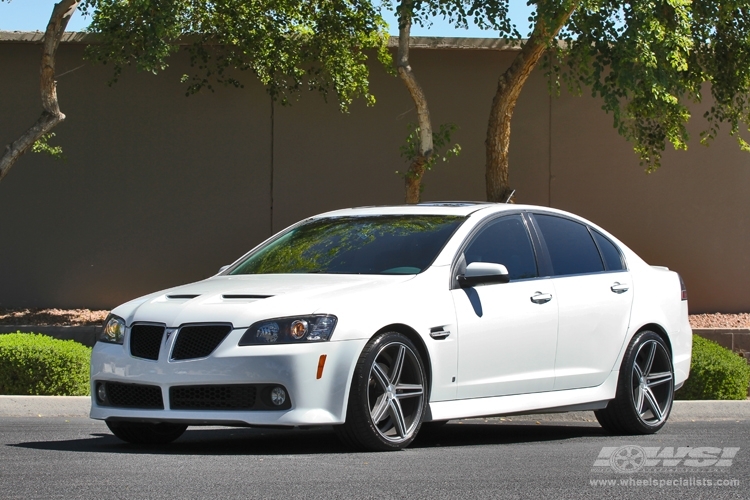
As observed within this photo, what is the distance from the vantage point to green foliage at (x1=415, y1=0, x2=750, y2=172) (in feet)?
39.8

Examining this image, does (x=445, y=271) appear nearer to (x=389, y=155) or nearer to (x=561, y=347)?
(x=561, y=347)

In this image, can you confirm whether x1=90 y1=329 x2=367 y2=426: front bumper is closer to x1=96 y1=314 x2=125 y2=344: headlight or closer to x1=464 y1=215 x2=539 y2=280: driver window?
x1=96 y1=314 x2=125 y2=344: headlight

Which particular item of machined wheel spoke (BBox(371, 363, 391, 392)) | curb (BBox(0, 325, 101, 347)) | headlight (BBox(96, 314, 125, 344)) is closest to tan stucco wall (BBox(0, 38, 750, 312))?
curb (BBox(0, 325, 101, 347))

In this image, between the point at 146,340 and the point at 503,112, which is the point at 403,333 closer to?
the point at 146,340

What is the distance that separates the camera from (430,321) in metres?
7.15

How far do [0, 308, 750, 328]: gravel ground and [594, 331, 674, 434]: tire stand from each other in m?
7.10

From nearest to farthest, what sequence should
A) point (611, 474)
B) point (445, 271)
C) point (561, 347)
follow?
point (611, 474)
point (445, 271)
point (561, 347)

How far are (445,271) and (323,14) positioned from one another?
26.9 feet

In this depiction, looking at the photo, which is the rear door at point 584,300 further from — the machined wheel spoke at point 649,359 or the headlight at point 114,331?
the headlight at point 114,331

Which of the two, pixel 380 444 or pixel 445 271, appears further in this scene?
pixel 445 271

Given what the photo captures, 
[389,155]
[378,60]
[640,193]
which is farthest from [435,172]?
[640,193]

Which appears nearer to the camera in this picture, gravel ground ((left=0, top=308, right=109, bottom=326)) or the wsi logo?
the wsi logo

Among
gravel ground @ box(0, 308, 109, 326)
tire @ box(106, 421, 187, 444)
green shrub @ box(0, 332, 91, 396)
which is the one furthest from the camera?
gravel ground @ box(0, 308, 109, 326)

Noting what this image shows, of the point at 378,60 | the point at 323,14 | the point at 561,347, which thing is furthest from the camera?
the point at 378,60
